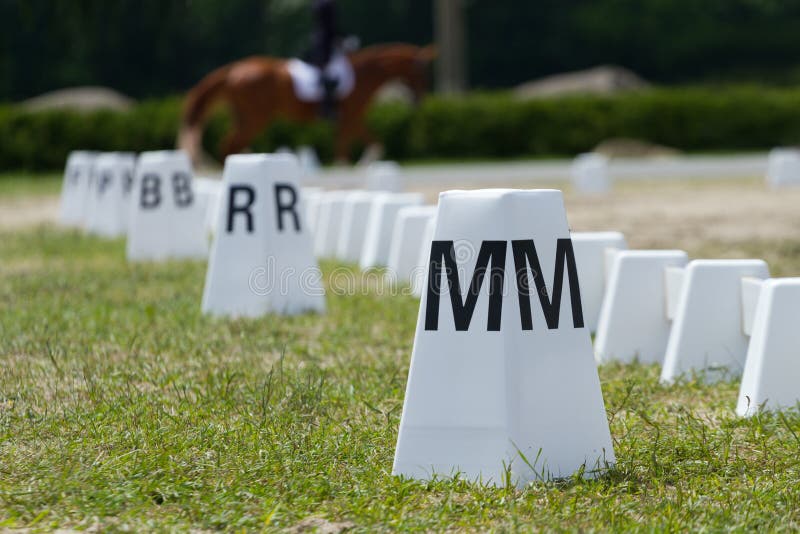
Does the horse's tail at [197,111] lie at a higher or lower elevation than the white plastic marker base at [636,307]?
higher

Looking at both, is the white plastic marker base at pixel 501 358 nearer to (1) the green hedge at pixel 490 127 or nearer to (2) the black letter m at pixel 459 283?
(2) the black letter m at pixel 459 283

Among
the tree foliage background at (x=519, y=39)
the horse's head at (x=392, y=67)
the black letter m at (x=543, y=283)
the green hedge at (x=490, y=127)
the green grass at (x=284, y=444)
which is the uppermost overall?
the tree foliage background at (x=519, y=39)

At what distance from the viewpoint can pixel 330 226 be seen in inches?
491

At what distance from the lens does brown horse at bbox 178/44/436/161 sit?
79.9ft

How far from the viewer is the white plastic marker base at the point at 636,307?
6414mm

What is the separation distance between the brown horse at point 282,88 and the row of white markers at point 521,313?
1630 centimetres

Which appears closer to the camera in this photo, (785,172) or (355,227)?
(355,227)

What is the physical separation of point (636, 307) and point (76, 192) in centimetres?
1204

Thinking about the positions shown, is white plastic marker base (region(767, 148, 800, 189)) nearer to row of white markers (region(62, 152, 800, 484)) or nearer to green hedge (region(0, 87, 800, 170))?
green hedge (region(0, 87, 800, 170))

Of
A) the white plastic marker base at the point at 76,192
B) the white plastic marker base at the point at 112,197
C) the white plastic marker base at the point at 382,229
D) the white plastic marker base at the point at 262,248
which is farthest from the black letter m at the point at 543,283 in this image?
the white plastic marker base at the point at 76,192

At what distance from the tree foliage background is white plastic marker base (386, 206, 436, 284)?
40499mm

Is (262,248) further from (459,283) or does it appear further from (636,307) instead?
(459,283)

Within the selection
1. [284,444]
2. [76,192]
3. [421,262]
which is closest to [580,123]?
[76,192]

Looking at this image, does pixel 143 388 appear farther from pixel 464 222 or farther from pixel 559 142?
pixel 559 142
